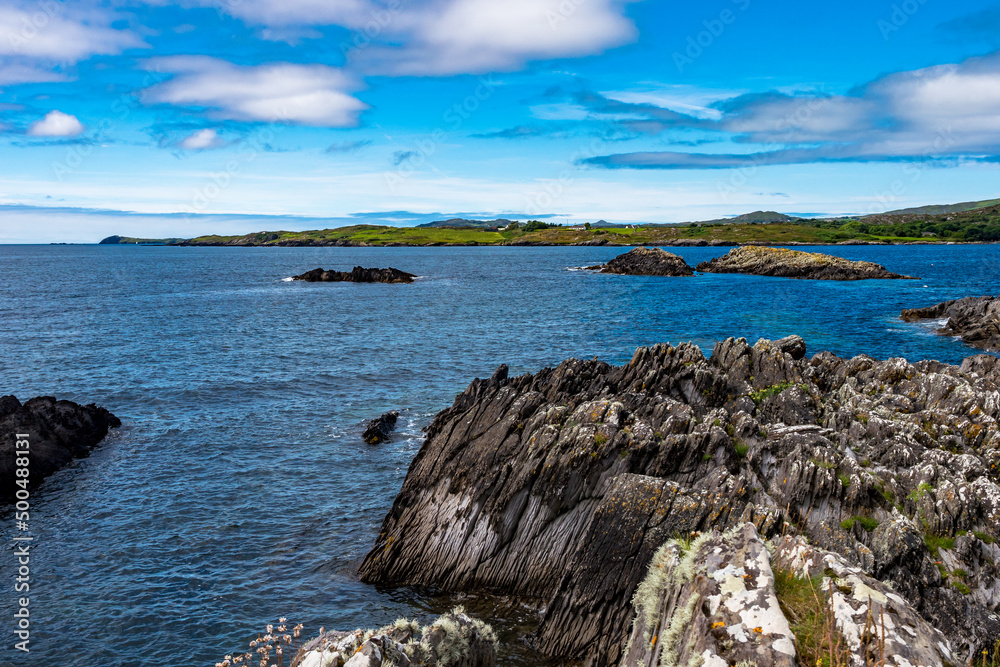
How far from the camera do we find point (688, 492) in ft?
60.4

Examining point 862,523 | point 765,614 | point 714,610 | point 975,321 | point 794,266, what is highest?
point 765,614

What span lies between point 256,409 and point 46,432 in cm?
1278

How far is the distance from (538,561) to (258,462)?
2013cm

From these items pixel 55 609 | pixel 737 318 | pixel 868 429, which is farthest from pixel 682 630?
pixel 737 318

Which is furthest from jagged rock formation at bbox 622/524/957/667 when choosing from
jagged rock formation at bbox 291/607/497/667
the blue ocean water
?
the blue ocean water

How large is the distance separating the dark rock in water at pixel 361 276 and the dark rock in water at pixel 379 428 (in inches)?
4737

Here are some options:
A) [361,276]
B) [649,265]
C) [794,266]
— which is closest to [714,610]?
[361,276]

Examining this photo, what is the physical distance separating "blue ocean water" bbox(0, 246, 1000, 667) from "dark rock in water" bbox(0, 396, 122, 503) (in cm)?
114

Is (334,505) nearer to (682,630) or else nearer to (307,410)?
(307,410)

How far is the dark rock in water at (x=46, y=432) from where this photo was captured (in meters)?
31.2

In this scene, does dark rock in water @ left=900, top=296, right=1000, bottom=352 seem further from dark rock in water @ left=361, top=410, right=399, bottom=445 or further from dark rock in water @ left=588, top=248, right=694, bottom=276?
dark rock in water @ left=588, top=248, right=694, bottom=276

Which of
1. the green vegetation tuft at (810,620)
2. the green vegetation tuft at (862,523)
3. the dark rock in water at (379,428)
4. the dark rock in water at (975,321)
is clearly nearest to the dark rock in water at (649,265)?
the dark rock in water at (975,321)

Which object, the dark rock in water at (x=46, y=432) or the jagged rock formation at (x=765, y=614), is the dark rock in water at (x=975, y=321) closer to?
the jagged rock formation at (x=765, y=614)

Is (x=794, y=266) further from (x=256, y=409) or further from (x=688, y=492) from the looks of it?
(x=688, y=492)
